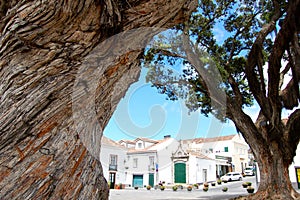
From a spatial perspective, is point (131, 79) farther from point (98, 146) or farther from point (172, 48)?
point (172, 48)

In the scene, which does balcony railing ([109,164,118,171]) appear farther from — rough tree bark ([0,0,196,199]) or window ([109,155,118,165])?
rough tree bark ([0,0,196,199])

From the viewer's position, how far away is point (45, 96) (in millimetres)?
1511

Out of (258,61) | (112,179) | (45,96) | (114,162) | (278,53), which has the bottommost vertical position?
(112,179)

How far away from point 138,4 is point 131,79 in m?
0.72

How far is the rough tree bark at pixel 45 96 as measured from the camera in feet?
4.56

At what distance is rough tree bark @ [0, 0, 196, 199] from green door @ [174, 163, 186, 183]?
20.6 m

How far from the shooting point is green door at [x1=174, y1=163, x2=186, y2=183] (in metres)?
21.5

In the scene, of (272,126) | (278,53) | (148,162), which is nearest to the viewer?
(278,53)

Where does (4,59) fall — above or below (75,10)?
below

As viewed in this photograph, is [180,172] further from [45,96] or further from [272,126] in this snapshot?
[45,96]

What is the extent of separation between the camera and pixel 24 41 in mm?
1498

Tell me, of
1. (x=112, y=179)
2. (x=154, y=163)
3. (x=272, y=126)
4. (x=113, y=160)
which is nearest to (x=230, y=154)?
(x=154, y=163)

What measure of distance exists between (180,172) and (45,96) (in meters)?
21.4

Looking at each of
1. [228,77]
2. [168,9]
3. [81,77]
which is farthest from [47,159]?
[228,77]
